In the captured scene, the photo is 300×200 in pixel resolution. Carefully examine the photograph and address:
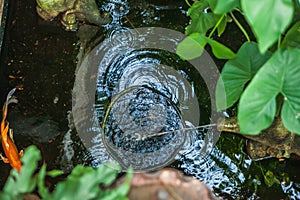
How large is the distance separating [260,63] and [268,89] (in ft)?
0.77

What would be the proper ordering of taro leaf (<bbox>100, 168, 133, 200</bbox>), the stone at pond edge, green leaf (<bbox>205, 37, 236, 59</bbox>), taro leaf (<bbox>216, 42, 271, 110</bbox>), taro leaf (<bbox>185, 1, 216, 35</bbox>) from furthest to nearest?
taro leaf (<bbox>185, 1, 216, 35</bbox>)
taro leaf (<bbox>216, 42, 271, 110</bbox>)
green leaf (<bbox>205, 37, 236, 59</bbox>)
the stone at pond edge
taro leaf (<bbox>100, 168, 133, 200</bbox>)

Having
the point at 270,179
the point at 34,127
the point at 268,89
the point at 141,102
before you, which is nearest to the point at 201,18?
the point at 141,102

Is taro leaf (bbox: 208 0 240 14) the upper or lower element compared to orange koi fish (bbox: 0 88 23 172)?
upper

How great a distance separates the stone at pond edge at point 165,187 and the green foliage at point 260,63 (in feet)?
1.10

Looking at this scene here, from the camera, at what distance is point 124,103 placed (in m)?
2.10

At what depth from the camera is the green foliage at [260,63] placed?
3.56 feet

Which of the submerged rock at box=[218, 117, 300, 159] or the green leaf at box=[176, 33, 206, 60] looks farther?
the submerged rock at box=[218, 117, 300, 159]

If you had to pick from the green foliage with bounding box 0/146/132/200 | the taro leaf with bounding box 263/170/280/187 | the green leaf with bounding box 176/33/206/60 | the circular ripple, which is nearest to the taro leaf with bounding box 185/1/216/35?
the green leaf with bounding box 176/33/206/60

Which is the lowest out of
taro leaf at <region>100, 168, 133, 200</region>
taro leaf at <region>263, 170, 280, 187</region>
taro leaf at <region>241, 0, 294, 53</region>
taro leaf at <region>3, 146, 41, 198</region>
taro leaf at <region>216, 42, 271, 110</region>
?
taro leaf at <region>263, 170, 280, 187</region>

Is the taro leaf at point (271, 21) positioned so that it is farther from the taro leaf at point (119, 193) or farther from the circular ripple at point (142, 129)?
the circular ripple at point (142, 129)

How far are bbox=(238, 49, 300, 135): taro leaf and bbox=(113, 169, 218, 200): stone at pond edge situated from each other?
35cm

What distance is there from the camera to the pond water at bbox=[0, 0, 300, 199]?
1997mm

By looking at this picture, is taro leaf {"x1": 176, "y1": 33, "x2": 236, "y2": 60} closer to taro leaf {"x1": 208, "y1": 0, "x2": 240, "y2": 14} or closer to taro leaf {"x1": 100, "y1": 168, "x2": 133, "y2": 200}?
taro leaf {"x1": 208, "y1": 0, "x2": 240, "y2": 14}

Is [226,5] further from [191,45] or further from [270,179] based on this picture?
[270,179]
